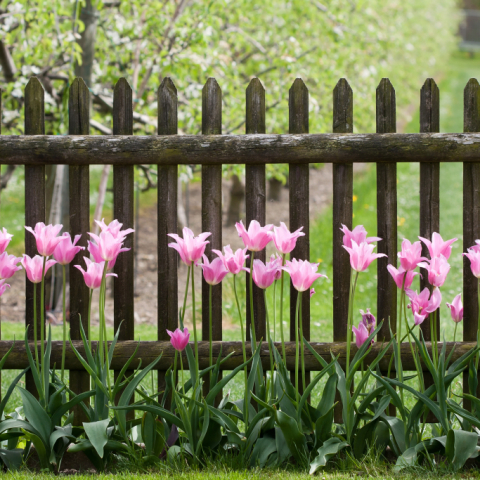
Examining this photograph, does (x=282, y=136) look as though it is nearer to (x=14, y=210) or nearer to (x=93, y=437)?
(x=93, y=437)

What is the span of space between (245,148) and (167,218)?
47cm

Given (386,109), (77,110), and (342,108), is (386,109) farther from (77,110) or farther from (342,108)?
(77,110)

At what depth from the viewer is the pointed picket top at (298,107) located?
8.52ft

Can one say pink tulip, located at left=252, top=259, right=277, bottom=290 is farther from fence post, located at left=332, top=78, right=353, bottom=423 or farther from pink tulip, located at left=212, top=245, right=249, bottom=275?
fence post, located at left=332, top=78, right=353, bottom=423

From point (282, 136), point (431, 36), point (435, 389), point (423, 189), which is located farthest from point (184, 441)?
point (431, 36)

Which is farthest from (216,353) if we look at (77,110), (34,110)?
(34,110)

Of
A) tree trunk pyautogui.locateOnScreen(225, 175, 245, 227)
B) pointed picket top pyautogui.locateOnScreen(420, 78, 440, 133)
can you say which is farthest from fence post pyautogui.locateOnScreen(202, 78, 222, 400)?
tree trunk pyautogui.locateOnScreen(225, 175, 245, 227)

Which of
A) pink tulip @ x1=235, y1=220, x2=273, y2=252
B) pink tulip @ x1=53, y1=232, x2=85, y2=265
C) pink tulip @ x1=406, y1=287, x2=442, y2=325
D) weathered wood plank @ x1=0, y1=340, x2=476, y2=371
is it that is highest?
pink tulip @ x1=235, y1=220, x2=273, y2=252

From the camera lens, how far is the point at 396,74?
1487 cm

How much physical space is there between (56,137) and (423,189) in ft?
5.35

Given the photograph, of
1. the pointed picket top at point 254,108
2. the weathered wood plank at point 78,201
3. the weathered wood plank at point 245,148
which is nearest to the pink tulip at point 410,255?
the weathered wood plank at point 245,148

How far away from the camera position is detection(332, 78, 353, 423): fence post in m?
2.61

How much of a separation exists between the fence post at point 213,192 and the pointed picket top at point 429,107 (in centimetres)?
90

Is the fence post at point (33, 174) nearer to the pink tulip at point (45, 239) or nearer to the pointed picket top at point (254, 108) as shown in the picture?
the pink tulip at point (45, 239)
